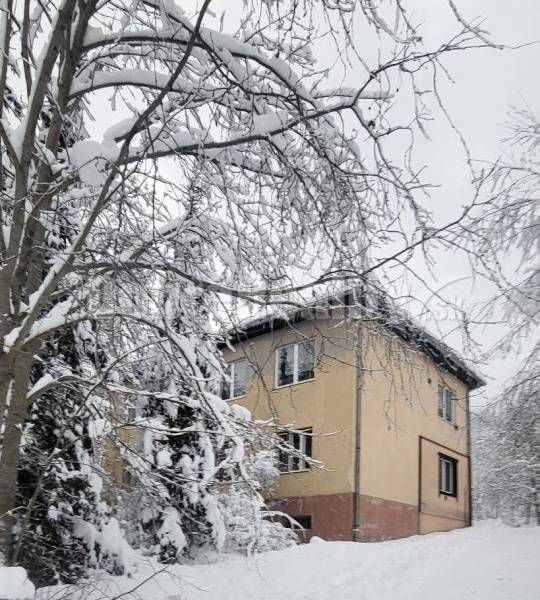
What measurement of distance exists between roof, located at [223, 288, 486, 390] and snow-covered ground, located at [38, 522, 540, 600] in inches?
129

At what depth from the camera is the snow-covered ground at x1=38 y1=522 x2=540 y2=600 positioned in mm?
8367

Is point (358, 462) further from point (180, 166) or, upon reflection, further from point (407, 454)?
point (180, 166)

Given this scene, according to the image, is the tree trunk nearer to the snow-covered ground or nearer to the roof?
the roof

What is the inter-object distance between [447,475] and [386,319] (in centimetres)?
1636

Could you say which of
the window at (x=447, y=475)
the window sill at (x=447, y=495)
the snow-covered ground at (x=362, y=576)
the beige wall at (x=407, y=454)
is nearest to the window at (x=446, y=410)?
the beige wall at (x=407, y=454)

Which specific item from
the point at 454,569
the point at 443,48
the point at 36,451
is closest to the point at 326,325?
the point at 443,48

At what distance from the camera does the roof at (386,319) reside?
5.05m

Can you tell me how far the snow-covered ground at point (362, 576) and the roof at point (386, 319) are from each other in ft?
10.8

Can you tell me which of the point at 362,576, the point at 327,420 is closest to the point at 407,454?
the point at 327,420

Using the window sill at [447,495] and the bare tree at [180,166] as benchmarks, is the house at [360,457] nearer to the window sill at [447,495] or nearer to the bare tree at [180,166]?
the window sill at [447,495]

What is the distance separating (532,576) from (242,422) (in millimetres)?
5548

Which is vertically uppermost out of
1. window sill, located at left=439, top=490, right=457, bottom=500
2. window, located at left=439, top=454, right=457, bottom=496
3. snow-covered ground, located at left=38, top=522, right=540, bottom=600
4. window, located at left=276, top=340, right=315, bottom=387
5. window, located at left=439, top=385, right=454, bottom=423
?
window, located at left=276, top=340, right=315, bottom=387

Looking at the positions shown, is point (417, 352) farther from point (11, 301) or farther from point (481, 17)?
point (11, 301)

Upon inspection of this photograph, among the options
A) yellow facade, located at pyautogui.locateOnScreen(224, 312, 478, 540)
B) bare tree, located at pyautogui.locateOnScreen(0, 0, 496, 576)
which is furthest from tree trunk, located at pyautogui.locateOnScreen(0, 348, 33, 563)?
yellow facade, located at pyautogui.locateOnScreen(224, 312, 478, 540)
